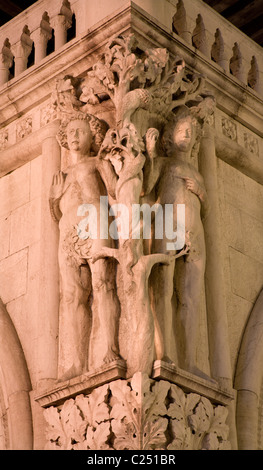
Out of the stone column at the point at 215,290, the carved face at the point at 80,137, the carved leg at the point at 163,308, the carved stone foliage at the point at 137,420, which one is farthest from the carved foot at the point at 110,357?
the carved face at the point at 80,137

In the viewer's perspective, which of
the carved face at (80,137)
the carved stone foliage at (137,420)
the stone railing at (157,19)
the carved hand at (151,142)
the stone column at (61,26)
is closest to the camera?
the carved stone foliage at (137,420)

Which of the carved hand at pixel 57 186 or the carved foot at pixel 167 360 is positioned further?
the carved hand at pixel 57 186

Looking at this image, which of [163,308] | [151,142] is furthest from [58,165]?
[163,308]

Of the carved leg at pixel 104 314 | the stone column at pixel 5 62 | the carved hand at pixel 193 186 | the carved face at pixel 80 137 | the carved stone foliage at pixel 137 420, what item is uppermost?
the stone column at pixel 5 62

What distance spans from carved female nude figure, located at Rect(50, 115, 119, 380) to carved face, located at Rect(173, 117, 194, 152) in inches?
25.1

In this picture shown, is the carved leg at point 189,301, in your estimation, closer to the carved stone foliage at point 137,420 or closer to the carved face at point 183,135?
the carved stone foliage at point 137,420

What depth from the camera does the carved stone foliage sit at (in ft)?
26.6

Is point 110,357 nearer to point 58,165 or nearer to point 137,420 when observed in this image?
point 137,420

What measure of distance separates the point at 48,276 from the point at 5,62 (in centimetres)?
255

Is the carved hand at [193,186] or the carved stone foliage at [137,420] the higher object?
the carved hand at [193,186]

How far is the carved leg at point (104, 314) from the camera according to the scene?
854 cm

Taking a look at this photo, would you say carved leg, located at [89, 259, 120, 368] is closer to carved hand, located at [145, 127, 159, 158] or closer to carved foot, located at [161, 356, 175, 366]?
carved foot, located at [161, 356, 175, 366]

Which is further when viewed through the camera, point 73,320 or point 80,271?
point 80,271

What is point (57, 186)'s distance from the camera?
9.44 meters
